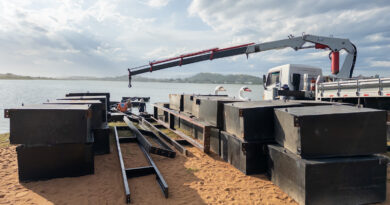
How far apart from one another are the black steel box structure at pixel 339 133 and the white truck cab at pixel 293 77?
25.4ft

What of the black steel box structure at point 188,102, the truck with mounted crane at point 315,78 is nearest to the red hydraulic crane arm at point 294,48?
the truck with mounted crane at point 315,78

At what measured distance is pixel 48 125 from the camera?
193 inches

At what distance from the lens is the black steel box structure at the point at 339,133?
13.1 ft

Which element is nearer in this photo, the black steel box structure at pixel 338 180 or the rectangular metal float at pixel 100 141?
the black steel box structure at pixel 338 180

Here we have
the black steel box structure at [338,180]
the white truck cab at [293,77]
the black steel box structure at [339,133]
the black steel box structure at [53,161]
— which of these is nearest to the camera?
the black steel box structure at [338,180]

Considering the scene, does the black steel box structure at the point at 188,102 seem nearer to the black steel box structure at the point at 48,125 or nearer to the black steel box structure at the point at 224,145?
the black steel box structure at the point at 224,145

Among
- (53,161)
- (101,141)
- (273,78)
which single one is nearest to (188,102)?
(101,141)

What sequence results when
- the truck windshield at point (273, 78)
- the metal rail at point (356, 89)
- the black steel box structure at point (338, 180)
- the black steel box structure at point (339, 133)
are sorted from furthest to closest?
the truck windshield at point (273, 78)
the metal rail at point (356, 89)
the black steel box structure at point (339, 133)
the black steel box structure at point (338, 180)

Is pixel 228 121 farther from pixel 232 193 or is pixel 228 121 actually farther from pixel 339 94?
pixel 339 94

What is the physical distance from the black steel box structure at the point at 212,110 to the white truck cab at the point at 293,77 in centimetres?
533

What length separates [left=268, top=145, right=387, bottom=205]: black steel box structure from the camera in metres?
3.83

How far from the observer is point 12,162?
6223 millimetres

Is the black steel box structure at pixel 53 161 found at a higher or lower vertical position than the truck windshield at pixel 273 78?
lower

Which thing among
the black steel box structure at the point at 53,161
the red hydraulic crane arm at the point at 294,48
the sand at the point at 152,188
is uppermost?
the red hydraulic crane arm at the point at 294,48
